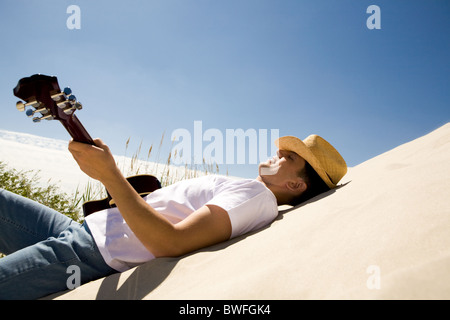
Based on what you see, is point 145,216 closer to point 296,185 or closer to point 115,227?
point 115,227

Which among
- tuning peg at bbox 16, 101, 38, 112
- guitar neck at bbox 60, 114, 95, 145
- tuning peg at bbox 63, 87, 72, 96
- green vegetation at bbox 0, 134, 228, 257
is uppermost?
tuning peg at bbox 63, 87, 72, 96

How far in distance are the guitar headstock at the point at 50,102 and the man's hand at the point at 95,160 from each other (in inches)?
2.5

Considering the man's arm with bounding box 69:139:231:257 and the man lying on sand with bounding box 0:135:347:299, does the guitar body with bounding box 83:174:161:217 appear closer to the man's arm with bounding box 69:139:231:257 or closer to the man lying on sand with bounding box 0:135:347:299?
the man lying on sand with bounding box 0:135:347:299

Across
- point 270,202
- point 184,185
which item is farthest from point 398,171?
point 184,185

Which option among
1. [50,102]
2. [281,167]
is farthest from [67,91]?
[281,167]

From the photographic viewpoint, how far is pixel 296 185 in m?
2.45

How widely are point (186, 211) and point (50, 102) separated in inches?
39.2

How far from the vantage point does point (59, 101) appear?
4.97 feet

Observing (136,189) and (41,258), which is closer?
(41,258)

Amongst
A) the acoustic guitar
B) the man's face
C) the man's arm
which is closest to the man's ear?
the man's face

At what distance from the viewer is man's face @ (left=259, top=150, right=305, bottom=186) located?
2.38m

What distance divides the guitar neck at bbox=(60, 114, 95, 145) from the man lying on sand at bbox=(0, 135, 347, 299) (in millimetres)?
48

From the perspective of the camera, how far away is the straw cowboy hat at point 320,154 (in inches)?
95.2

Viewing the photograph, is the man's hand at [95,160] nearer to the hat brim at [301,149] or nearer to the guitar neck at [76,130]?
the guitar neck at [76,130]
